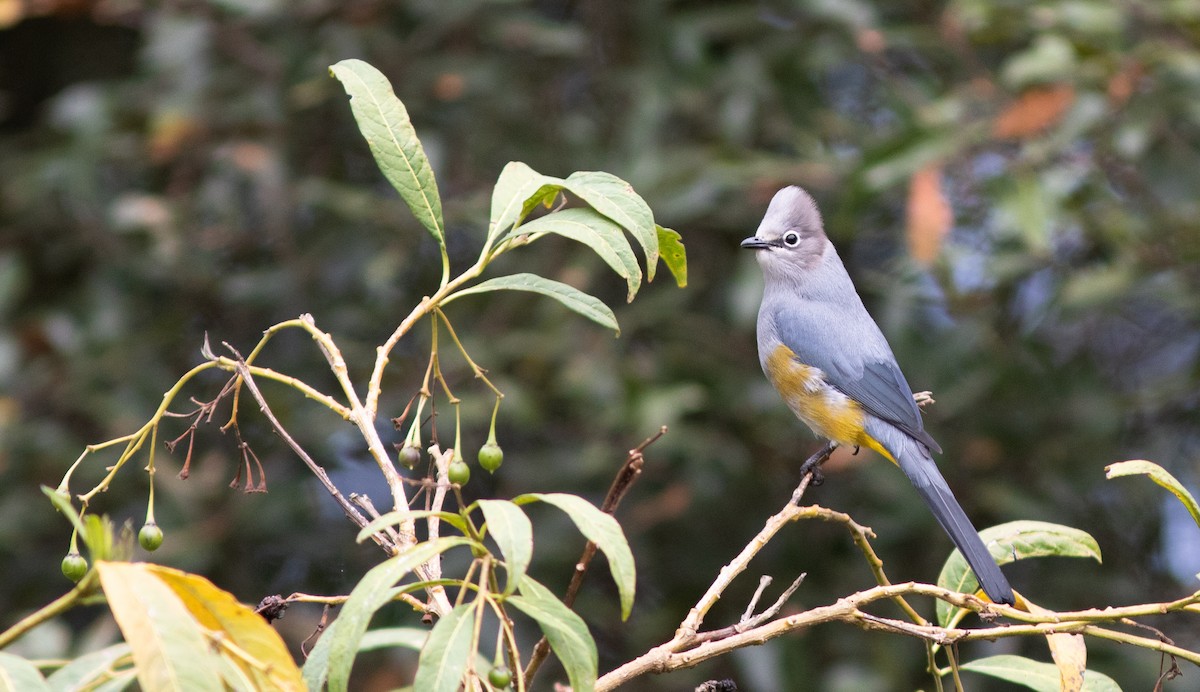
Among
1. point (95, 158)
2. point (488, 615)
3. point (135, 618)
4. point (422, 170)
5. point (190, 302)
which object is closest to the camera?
point (135, 618)

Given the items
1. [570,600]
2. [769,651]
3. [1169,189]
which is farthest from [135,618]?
[1169,189]

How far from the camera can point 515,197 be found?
1.29 meters

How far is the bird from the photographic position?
266 centimetres

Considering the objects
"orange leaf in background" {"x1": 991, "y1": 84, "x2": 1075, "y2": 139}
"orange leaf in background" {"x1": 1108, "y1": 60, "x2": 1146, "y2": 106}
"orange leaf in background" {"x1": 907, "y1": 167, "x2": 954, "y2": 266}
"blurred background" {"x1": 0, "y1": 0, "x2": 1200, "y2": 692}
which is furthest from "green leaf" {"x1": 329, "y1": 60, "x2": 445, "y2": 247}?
"orange leaf in background" {"x1": 1108, "y1": 60, "x2": 1146, "y2": 106}

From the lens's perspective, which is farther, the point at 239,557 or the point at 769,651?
the point at 239,557

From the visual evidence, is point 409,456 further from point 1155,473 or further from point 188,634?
point 1155,473

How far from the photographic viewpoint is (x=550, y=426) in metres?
3.65

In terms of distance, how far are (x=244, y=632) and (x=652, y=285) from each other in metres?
2.73

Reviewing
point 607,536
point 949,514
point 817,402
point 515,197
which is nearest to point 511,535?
point 607,536

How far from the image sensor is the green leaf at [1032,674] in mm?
1343

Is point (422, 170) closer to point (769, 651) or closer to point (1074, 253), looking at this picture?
point (769, 651)

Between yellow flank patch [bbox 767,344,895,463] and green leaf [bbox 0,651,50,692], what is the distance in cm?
198

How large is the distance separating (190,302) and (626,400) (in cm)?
142

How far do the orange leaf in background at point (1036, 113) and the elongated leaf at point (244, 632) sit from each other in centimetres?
263
